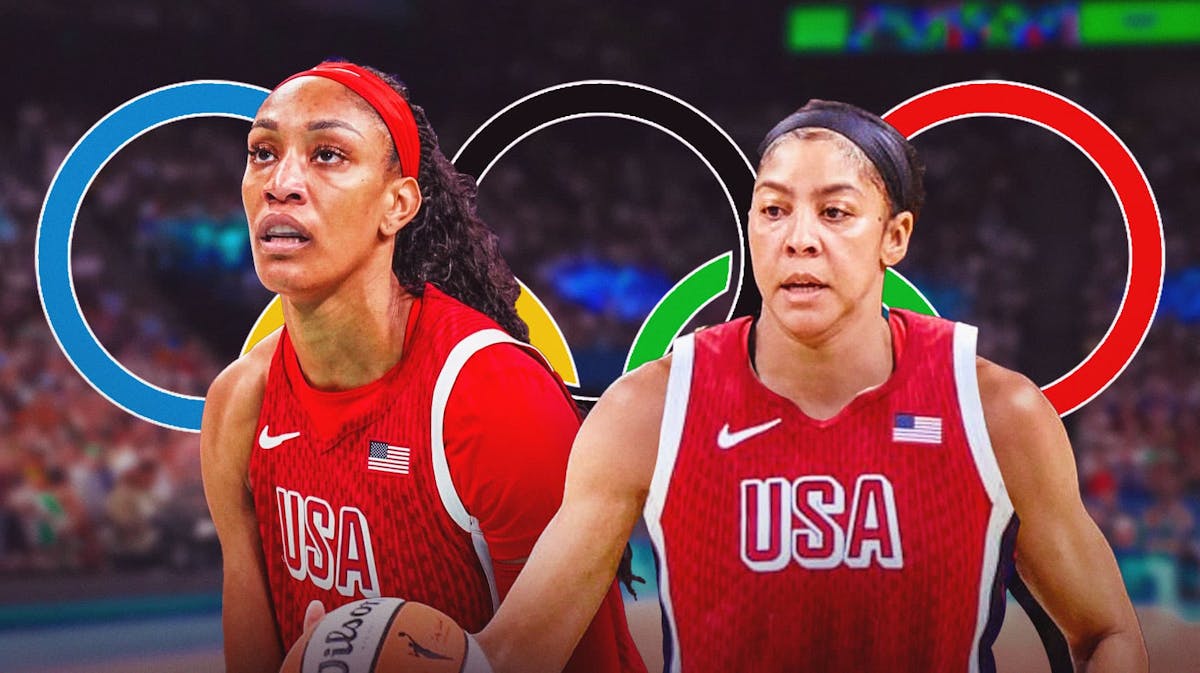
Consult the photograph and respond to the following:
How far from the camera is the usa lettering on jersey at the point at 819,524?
2.89m

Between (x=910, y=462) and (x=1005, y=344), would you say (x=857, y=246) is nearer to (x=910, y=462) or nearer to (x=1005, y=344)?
(x=910, y=462)

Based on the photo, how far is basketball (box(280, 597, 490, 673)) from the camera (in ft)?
9.46

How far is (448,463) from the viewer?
3.38 m

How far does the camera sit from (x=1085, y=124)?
171 inches

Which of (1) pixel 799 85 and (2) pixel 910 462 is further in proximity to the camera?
(1) pixel 799 85

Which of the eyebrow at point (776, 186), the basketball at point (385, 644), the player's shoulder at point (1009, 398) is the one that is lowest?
the basketball at point (385, 644)

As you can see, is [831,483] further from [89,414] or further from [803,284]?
[89,414]

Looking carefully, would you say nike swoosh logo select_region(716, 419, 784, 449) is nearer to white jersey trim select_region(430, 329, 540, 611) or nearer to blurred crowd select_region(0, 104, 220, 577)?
white jersey trim select_region(430, 329, 540, 611)

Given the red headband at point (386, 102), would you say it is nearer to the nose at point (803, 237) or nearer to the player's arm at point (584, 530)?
the player's arm at point (584, 530)

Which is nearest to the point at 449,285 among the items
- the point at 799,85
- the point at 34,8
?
the point at 799,85

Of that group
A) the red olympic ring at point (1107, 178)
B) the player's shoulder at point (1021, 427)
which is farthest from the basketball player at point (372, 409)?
the red olympic ring at point (1107, 178)

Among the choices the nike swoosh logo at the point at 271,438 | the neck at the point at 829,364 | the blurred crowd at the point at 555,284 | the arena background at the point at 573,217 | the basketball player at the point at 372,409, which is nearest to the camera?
the neck at the point at 829,364

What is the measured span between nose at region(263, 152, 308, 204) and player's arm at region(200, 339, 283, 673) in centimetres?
57

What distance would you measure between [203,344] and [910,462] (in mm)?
7324
